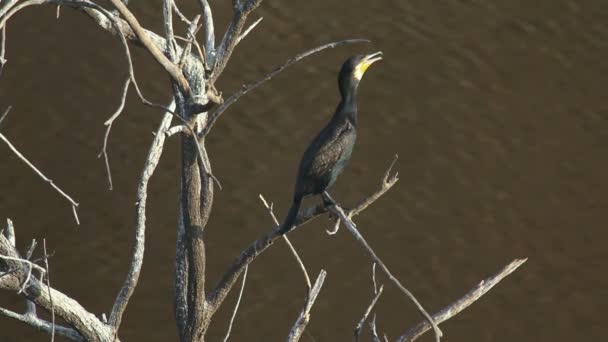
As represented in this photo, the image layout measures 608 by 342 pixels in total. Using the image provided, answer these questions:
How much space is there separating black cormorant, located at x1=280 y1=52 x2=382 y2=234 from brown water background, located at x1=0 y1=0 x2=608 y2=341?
2482 mm

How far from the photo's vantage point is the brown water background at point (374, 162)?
5.70m

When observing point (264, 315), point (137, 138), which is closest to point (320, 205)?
point (264, 315)

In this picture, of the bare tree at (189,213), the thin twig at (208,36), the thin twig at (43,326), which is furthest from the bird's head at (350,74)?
the thin twig at (43,326)

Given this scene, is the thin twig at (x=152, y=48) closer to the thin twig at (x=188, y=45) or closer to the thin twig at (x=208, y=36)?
the thin twig at (x=188, y=45)

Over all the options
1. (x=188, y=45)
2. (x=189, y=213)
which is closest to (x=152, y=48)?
(x=188, y=45)

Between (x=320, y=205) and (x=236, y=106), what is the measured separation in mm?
3334

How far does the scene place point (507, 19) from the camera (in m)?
6.27

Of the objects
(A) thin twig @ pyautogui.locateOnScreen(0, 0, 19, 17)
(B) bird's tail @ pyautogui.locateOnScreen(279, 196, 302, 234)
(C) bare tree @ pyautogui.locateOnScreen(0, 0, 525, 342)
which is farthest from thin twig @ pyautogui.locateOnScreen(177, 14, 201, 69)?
(B) bird's tail @ pyautogui.locateOnScreen(279, 196, 302, 234)

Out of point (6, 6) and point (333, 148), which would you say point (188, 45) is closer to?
point (6, 6)

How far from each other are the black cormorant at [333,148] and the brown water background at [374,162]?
248 centimetres

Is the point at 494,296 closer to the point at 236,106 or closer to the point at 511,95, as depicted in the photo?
the point at 511,95

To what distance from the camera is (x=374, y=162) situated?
599cm

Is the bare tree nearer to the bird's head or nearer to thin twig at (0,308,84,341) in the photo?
thin twig at (0,308,84,341)

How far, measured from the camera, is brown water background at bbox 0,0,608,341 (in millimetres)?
5699
